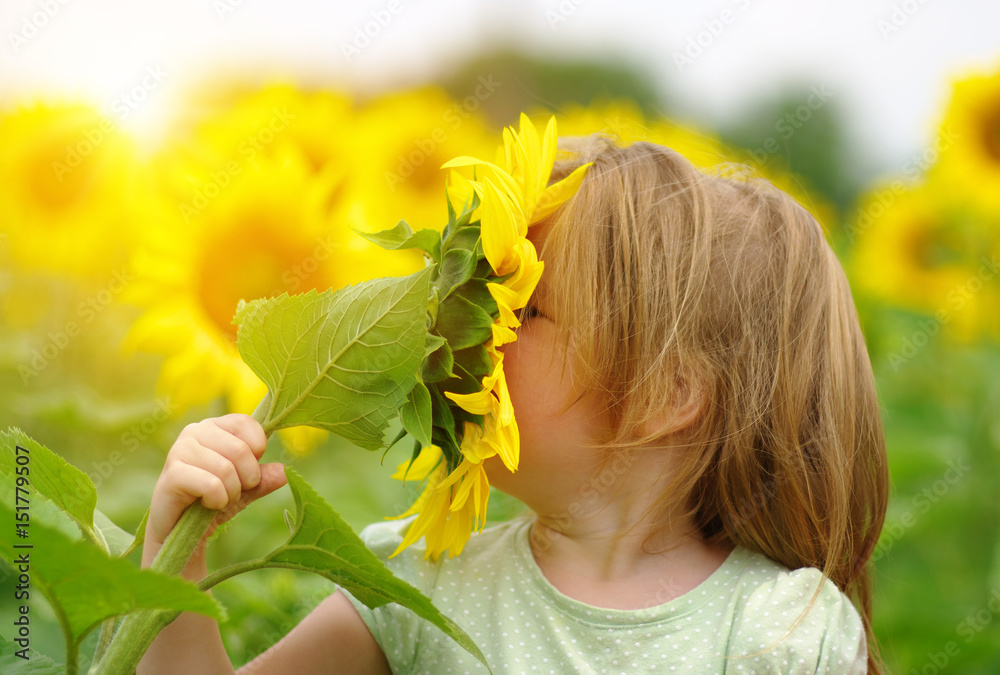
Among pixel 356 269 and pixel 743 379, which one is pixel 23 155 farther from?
pixel 743 379

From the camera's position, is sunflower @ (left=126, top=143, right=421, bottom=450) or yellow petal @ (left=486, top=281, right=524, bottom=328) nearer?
yellow petal @ (left=486, top=281, right=524, bottom=328)

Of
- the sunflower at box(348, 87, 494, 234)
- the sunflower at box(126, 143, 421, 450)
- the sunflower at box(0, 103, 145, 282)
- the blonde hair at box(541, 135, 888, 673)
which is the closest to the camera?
the blonde hair at box(541, 135, 888, 673)

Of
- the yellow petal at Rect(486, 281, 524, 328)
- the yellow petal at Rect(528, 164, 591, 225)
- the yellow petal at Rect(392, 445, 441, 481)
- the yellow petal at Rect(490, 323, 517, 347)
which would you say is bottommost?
the yellow petal at Rect(392, 445, 441, 481)

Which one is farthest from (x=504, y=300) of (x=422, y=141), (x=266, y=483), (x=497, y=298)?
(x=422, y=141)

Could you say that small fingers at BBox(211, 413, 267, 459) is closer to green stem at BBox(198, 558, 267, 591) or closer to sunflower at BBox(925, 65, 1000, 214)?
green stem at BBox(198, 558, 267, 591)

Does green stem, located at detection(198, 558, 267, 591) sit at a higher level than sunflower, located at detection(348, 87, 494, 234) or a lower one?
higher

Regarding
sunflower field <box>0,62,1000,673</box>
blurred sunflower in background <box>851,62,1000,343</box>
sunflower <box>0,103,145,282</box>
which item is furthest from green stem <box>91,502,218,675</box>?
blurred sunflower in background <box>851,62,1000,343</box>

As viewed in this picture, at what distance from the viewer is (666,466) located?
968mm

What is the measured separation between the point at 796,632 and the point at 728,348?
11.3 inches

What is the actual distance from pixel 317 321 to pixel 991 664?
1297mm

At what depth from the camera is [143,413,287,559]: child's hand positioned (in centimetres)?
62

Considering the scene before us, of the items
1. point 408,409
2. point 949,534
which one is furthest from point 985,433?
point 408,409

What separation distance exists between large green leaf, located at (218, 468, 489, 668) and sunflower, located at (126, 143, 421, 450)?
0.49 m

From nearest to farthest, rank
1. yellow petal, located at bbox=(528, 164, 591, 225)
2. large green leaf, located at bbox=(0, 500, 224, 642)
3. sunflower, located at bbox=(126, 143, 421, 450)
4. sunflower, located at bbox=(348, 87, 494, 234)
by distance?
large green leaf, located at bbox=(0, 500, 224, 642) → yellow petal, located at bbox=(528, 164, 591, 225) → sunflower, located at bbox=(126, 143, 421, 450) → sunflower, located at bbox=(348, 87, 494, 234)
